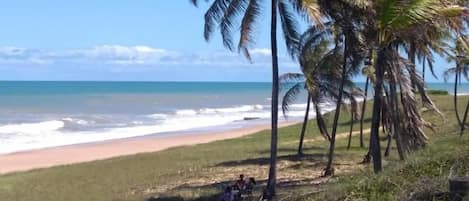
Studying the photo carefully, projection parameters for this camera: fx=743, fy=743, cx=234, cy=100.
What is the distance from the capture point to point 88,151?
115ft

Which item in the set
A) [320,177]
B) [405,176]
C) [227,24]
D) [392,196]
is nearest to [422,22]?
[405,176]

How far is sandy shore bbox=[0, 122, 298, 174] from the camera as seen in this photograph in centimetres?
3055

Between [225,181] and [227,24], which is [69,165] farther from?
[227,24]

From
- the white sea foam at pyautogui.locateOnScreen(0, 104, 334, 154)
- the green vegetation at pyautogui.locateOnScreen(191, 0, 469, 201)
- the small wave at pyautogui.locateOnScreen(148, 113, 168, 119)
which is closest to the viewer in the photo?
the green vegetation at pyautogui.locateOnScreen(191, 0, 469, 201)

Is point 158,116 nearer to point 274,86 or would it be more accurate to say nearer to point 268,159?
point 268,159

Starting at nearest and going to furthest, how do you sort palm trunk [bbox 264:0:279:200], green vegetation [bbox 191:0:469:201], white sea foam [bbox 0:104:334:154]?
green vegetation [bbox 191:0:469:201], palm trunk [bbox 264:0:279:200], white sea foam [bbox 0:104:334:154]

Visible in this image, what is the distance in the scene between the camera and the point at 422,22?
11.2 metres

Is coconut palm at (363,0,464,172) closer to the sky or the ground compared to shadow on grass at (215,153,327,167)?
→ closer to the sky

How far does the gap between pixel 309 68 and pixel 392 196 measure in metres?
17.4

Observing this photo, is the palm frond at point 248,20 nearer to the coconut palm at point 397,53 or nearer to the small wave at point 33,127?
the coconut palm at point 397,53

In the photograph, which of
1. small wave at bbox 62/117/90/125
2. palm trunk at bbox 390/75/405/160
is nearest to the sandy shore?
small wave at bbox 62/117/90/125

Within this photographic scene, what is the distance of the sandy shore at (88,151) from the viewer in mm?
30547

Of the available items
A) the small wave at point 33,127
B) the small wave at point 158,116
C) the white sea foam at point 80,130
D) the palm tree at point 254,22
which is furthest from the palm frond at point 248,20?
the small wave at point 158,116

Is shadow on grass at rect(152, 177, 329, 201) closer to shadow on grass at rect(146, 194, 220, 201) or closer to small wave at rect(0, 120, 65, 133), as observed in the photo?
shadow on grass at rect(146, 194, 220, 201)
